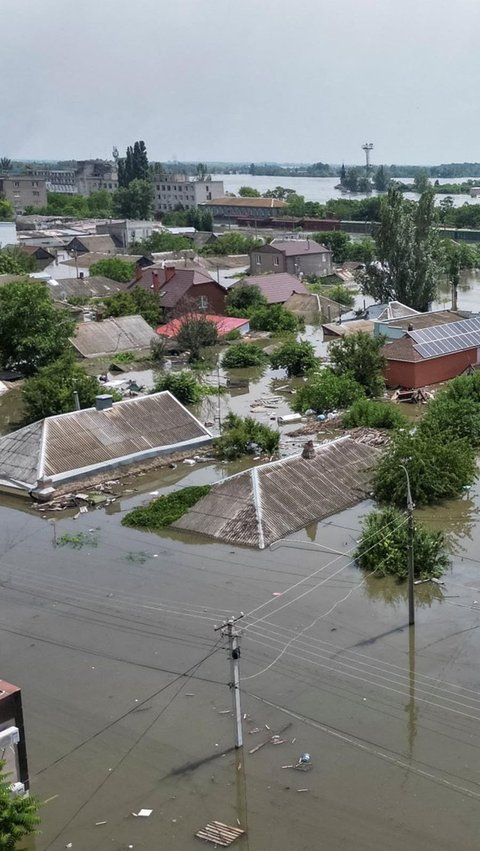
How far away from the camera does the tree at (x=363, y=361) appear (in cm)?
2512

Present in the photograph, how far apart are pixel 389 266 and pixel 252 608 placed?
24.7 m

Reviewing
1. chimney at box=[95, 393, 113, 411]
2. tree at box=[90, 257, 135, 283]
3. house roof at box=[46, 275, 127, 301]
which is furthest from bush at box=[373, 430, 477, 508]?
tree at box=[90, 257, 135, 283]

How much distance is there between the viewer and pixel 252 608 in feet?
42.0

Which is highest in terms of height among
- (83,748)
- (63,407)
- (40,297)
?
(40,297)

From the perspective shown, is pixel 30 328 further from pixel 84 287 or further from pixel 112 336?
pixel 84 287

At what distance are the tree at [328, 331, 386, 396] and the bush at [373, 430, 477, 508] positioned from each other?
311 inches

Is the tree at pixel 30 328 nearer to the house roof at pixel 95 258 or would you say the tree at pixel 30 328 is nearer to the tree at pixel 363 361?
the tree at pixel 363 361

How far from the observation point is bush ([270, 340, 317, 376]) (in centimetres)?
2884

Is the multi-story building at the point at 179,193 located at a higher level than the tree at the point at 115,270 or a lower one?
higher

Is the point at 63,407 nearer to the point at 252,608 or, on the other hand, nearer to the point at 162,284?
the point at 252,608

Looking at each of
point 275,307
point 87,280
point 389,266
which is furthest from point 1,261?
point 389,266

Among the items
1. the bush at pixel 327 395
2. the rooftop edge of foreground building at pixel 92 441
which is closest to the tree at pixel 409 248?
the bush at pixel 327 395

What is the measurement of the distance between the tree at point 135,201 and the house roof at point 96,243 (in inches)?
594

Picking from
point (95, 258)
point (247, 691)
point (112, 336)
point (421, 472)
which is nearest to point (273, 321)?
point (112, 336)
